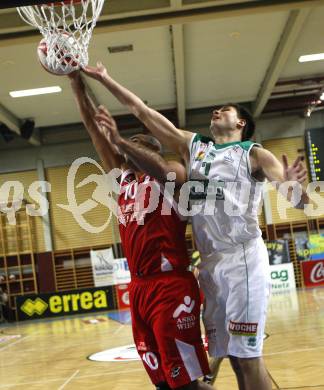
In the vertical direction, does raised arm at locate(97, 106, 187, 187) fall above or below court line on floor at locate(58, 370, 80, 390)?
above

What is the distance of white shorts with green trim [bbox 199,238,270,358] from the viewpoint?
321cm

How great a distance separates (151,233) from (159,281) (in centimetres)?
28

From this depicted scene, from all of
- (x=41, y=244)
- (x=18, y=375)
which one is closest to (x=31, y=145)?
(x=41, y=244)

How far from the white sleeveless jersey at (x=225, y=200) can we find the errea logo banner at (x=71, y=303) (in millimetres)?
13427

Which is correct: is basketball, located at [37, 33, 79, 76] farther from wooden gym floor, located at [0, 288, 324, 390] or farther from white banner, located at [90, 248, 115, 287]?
white banner, located at [90, 248, 115, 287]

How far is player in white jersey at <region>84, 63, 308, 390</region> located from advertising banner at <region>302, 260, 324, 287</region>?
46.0 feet

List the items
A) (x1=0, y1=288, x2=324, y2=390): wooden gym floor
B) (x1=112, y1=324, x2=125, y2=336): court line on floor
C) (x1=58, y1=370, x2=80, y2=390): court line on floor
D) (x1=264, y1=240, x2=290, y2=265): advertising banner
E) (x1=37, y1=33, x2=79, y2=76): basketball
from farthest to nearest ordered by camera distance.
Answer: (x1=264, y1=240, x2=290, y2=265): advertising banner
(x1=112, y1=324, x2=125, y2=336): court line on floor
(x1=58, y1=370, x2=80, y2=390): court line on floor
(x1=0, y1=288, x2=324, y2=390): wooden gym floor
(x1=37, y1=33, x2=79, y2=76): basketball

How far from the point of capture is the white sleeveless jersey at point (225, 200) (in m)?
3.33

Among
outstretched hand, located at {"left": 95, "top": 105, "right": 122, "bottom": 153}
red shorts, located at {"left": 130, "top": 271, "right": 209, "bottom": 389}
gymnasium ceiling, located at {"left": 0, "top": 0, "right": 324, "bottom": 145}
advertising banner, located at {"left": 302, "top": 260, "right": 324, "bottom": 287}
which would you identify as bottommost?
advertising banner, located at {"left": 302, "top": 260, "right": 324, "bottom": 287}

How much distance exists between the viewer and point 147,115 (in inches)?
138

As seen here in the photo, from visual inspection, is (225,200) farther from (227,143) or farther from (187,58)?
(187,58)

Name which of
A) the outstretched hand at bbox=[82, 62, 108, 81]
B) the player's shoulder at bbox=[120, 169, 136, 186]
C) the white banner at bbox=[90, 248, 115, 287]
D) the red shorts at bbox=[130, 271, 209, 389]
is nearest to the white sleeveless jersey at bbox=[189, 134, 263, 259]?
the red shorts at bbox=[130, 271, 209, 389]

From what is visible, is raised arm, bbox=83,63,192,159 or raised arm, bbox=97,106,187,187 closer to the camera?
raised arm, bbox=97,106,187,187

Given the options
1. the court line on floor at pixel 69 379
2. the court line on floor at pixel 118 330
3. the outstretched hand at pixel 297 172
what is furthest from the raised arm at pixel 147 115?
the court line on floor at pixel 118 330
